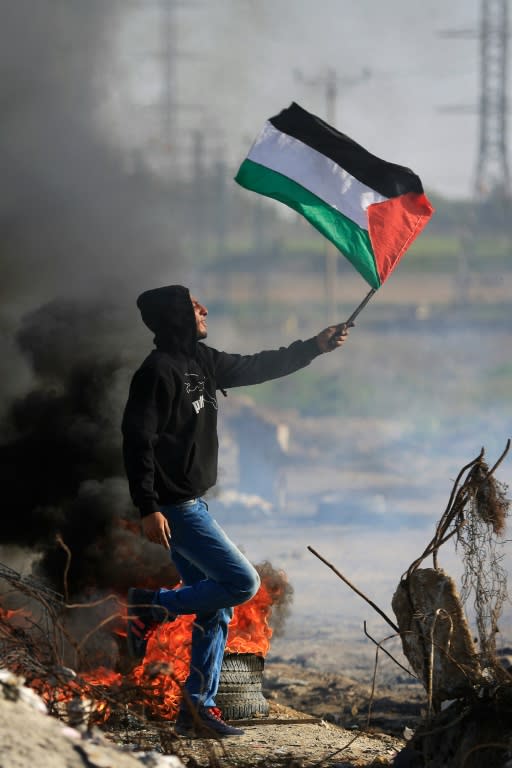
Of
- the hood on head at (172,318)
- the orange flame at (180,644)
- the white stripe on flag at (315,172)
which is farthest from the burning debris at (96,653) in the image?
the white stripe on flag at (315,172)

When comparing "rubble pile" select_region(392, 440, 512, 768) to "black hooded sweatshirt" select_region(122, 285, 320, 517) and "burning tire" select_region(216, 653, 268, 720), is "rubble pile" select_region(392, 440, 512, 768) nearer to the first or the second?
"black hooded sweatshirt" select_region(122, 285, 320, 517)

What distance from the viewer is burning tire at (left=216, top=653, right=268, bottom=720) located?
276 inches

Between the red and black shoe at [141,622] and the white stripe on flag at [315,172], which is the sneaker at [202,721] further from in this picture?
the white stripe on flag at [315,172]

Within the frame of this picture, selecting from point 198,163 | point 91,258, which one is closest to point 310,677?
point 91,258

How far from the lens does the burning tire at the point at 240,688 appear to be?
276 inches

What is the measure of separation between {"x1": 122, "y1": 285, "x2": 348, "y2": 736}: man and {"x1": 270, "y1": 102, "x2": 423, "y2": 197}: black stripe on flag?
52.4 inches

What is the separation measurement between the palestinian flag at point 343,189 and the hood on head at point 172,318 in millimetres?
1087

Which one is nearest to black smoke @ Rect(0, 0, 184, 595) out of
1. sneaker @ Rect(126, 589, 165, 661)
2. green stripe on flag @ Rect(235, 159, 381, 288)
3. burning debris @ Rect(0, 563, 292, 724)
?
burning debris @ Rect(0, 563, 292, 724)

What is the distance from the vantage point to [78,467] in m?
10.4

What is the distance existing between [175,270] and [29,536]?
4661 millimetres

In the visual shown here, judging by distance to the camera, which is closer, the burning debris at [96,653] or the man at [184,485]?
the burning debris at [96,653]

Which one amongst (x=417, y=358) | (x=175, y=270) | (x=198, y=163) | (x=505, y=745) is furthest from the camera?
(x=417, y=358)

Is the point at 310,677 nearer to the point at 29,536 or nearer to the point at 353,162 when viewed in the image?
the point at 29,536

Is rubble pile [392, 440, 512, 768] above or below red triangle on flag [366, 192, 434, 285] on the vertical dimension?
below
